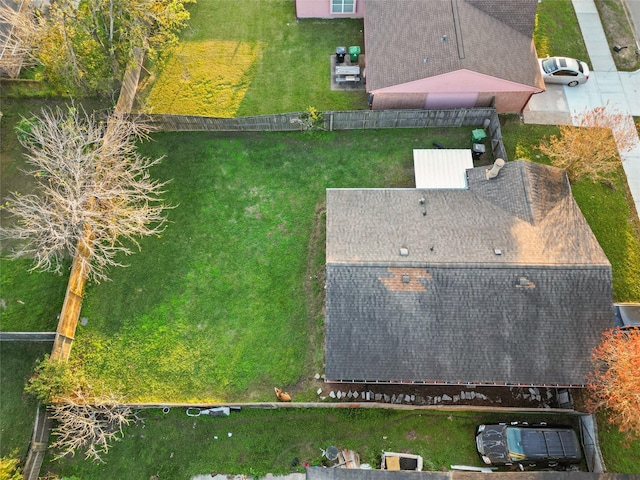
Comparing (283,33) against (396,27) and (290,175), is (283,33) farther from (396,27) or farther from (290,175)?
(290,175)

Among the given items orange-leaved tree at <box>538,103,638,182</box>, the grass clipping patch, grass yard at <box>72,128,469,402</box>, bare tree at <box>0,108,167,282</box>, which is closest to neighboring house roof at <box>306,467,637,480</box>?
grass yard at <box>72,128,469,402</box>

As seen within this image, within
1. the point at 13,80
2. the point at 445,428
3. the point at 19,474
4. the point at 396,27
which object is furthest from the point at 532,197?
the point at 13,80

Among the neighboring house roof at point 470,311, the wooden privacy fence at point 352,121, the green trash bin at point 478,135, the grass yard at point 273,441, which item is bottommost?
the grass yard at point 273,441

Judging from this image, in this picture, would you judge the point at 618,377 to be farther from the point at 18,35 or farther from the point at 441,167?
the point at 18,35

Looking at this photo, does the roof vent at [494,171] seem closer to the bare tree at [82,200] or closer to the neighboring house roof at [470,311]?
the neighboring house roof at [470,311]

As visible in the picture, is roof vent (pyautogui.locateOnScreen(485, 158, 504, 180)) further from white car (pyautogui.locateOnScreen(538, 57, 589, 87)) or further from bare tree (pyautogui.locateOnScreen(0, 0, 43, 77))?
bare tree (pyautogui.locateOnScreen(0, 0, 43, 77))

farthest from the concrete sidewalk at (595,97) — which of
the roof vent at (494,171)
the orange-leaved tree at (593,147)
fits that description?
the roof vent at (494,171)
